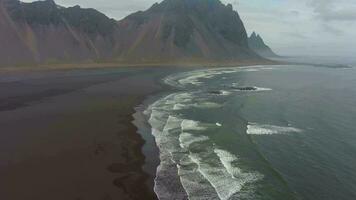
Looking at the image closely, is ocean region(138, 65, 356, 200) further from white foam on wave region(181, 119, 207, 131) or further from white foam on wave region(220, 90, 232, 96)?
white foam on wave region(220, 90, 232, 96)

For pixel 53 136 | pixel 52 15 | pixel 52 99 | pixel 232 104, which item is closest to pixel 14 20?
pixel 52 15

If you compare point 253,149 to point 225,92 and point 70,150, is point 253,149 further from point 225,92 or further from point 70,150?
point 225,92

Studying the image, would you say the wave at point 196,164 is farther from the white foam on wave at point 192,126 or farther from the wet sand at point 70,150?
the wet sand at point 70,150

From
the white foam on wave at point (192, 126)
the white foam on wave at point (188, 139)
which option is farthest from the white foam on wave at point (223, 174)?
the white foam on wave at point (192, 126)

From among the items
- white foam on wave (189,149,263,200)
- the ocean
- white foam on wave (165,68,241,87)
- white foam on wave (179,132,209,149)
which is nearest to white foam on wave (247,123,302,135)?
the ocean

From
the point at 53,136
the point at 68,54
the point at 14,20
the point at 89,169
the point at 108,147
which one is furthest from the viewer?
the point at 68,54

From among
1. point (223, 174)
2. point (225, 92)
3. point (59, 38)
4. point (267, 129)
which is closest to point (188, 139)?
point (223, 174)

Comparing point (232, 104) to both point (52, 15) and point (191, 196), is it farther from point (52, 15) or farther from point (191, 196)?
point (52, 15)
